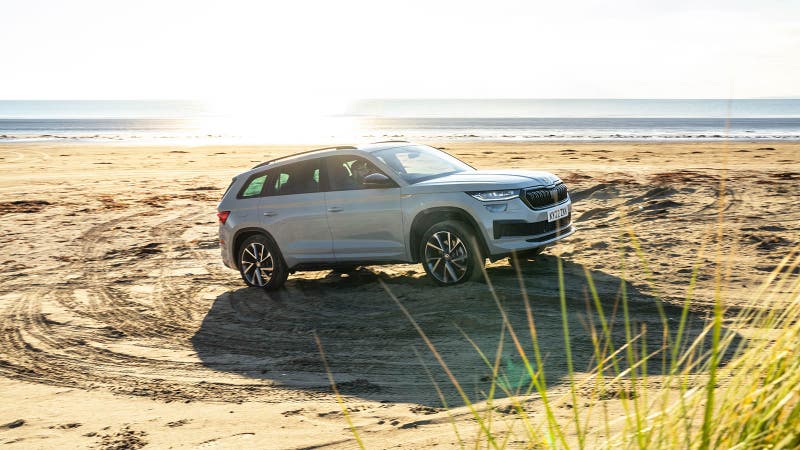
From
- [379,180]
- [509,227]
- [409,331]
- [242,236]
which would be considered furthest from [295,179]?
[409,331]

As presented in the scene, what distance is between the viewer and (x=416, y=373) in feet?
22.0

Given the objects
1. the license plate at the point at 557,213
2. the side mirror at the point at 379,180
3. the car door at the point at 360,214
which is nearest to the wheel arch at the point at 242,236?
the car door at the point at 360,214

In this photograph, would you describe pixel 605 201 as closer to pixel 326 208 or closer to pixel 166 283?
pixel 326 208

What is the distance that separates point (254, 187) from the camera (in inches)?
424

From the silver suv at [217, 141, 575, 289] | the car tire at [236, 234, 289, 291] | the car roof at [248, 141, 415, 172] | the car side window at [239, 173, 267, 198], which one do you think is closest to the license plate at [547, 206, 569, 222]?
the silver suv at [217, 141, 575, 289]

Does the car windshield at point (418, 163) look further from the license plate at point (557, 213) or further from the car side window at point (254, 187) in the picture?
the car side window at point (254, 187)

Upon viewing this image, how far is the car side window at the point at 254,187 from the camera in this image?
35.1 feet

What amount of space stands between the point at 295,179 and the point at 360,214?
1132mm

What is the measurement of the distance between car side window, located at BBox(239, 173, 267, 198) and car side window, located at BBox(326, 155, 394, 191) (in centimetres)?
Answer: 103

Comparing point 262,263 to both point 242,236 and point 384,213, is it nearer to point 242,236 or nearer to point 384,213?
point 242,236

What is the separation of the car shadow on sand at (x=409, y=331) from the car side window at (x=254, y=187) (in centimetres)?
129

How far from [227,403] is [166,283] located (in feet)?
16.9

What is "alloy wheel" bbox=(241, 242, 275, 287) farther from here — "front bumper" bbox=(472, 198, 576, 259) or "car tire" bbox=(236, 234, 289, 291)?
"front bumper" bbox=(472, 198, 576, 259)

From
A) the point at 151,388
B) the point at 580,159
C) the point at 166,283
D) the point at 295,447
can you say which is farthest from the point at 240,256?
the point at 580,159
